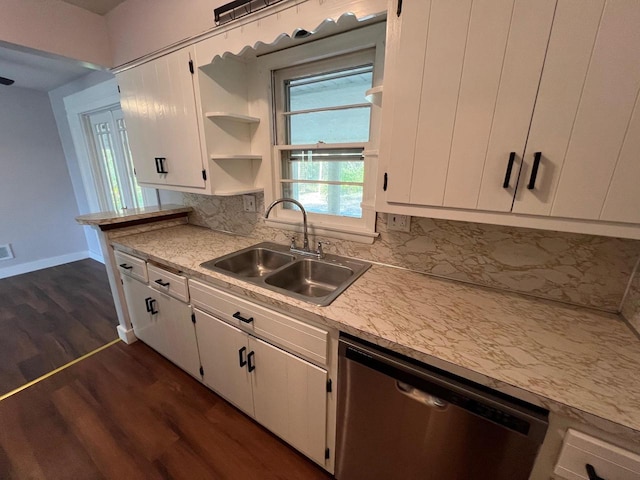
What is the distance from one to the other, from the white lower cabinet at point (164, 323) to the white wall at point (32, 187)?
2965 mm

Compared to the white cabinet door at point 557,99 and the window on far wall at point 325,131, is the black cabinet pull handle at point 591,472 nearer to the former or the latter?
the white cabinet door at point 557,99

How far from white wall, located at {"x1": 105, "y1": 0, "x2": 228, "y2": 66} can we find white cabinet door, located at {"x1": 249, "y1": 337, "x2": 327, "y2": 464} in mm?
1839

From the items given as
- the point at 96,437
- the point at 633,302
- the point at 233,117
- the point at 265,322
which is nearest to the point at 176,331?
the point at 96,437

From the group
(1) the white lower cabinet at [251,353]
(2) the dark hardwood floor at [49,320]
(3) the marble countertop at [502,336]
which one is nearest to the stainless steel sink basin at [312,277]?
(3) the marble countertop at [502,336]

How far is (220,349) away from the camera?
1.49 metres

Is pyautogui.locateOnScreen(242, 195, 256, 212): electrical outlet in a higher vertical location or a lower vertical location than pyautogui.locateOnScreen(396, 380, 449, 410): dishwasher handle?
higher

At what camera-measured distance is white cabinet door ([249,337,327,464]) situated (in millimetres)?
1153

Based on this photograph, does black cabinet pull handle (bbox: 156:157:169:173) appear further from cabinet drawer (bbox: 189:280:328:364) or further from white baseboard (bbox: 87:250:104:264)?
white baseboard (bbox: 87:250:104:264)

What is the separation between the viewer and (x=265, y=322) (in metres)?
1.21

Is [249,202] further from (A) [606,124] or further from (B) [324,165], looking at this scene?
(A) [606,124]

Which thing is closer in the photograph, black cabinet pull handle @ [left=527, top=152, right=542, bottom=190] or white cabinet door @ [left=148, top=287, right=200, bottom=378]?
black cabinet pull handle @ [left=527, top=152, right=542, bottom=190]

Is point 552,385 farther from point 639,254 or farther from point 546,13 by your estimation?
point 546,13

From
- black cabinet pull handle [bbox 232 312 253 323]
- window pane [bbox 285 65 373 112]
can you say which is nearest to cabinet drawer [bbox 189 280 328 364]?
black cabinet pull handle [bbox 232 312 253 323]

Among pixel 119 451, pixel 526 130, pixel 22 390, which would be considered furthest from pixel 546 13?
pixel 22 390
